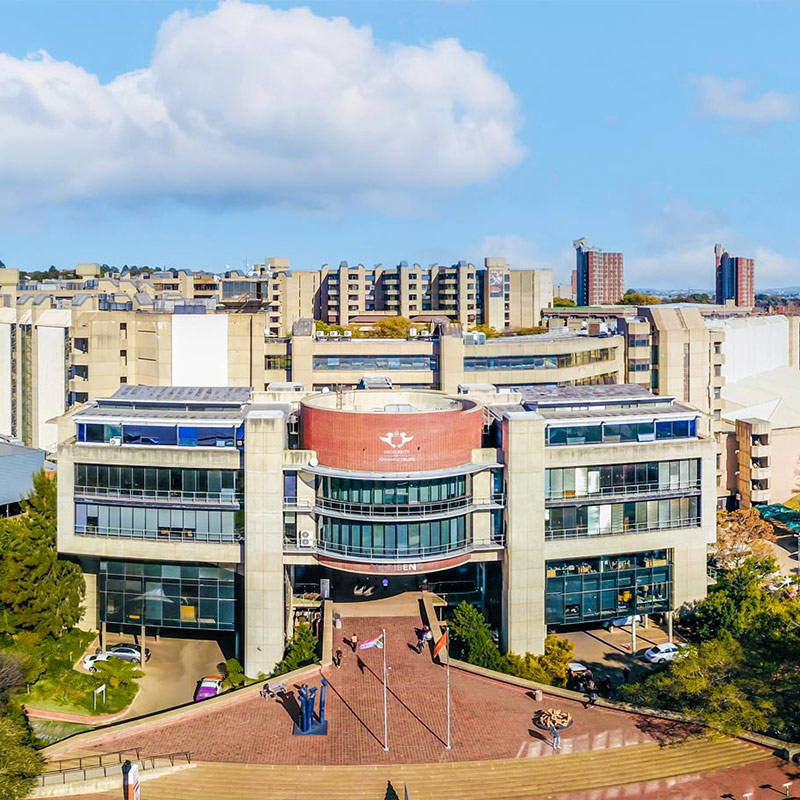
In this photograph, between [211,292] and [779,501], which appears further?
[211,292]

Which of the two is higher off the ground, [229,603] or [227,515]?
[227,515]

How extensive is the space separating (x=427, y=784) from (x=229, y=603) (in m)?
23.3

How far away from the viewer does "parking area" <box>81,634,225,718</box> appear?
62312mm

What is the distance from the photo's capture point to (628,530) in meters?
68.5

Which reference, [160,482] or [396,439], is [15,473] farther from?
[396,439]

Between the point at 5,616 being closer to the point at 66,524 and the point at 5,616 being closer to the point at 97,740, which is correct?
the point at 66,524

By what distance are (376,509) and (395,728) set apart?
581 inches

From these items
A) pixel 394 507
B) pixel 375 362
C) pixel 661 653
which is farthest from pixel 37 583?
pixel 375 362

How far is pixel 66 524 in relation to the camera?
222 feet

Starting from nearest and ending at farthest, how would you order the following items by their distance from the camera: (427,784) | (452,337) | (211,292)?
1. (427,784)
2. (452,337)
3. (211,292)

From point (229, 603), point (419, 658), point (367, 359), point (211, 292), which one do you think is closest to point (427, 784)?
point (419, 658)

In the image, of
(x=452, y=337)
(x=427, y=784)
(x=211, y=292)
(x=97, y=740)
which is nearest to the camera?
(x=427, y=784)

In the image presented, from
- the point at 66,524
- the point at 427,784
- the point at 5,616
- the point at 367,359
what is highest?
the point at 367,359

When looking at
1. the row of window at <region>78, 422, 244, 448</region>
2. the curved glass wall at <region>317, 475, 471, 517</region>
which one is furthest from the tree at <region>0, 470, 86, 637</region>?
the curved glass wall at <region>317, 475, 471, 517</region>
